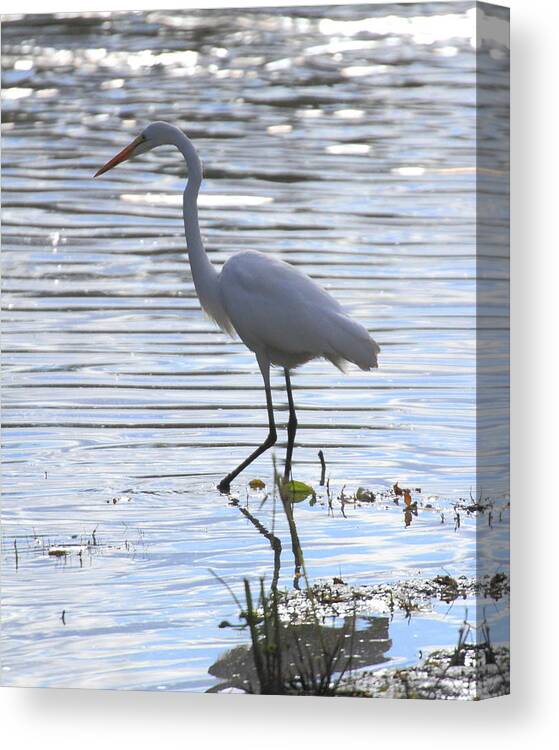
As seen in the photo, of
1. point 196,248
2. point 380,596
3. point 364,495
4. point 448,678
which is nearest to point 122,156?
point 196,248

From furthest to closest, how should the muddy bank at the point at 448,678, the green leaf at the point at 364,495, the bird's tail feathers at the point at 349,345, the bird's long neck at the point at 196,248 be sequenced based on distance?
the bird's long neck at the point at 196,248
the bird's tail feathers at the point at 349,345
the green leaf at the point at 364,495
the muddy bank at the point at 448,678

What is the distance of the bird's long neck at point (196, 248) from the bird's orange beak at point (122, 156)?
13 centimetres

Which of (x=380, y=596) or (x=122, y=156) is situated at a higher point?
(x=122, y=156)

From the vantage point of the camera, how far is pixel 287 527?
17.4 ft

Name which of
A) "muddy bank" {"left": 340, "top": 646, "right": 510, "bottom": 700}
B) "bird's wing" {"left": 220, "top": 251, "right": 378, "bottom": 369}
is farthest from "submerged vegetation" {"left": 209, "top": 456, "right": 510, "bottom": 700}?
"bird's wing" {"left": 220, "top": 251, "right": 378, "bottom": 369}

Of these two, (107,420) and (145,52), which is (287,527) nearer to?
(107,420)

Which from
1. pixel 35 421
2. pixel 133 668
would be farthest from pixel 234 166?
pixel 133 668

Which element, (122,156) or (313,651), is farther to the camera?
(122,156)

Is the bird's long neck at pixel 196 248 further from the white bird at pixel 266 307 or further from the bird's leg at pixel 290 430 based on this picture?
the bird's leg at pixel 290 430

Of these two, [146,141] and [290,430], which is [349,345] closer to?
[290,430]

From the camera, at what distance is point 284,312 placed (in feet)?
20.1

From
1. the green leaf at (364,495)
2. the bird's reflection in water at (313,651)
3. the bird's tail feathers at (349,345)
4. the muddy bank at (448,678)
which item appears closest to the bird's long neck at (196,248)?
the bird's tail feathers at (349,345)

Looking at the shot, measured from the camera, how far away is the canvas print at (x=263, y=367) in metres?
4.93

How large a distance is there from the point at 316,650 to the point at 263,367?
114cm
